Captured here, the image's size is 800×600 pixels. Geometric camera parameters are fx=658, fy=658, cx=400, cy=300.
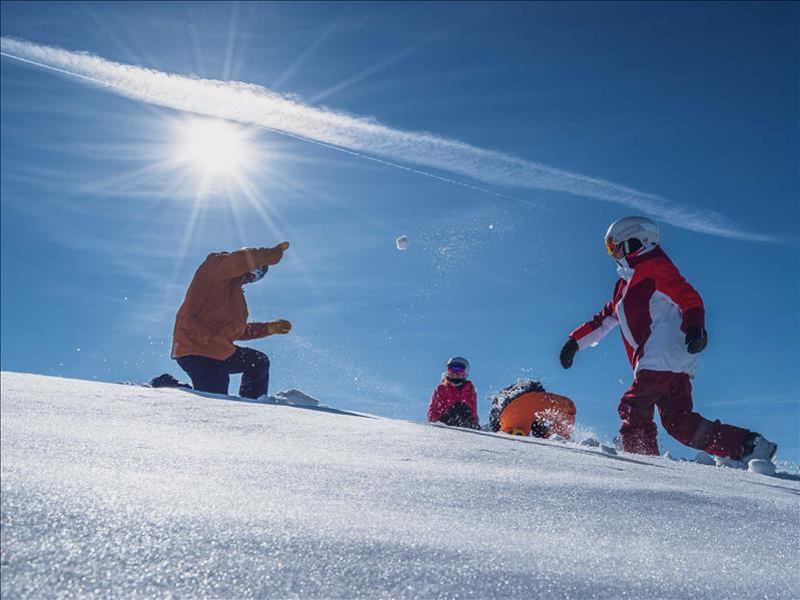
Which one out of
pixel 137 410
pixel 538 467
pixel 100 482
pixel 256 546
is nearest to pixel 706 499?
pixel 538 467

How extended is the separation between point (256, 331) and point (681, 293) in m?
4.44

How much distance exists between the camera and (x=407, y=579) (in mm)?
1116

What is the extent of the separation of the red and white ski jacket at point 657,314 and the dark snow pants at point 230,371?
11.8ft

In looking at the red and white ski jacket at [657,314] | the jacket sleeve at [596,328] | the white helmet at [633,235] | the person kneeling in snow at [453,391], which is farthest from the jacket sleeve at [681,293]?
the person kneeling in snow at [453,391]

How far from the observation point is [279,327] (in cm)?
754

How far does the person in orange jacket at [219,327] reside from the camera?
6434 mm

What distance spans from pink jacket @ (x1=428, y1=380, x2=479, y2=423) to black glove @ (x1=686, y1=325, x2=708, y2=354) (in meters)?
3.90

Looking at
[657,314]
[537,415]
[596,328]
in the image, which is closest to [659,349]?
[657,314]

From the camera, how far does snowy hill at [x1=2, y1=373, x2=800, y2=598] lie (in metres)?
1.01

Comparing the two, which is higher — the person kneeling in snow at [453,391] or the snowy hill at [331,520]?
the person kneeling in snow at [453,391]

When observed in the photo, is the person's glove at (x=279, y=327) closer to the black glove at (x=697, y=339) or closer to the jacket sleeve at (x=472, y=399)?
the jacket sleeve at (x=472, y=399)

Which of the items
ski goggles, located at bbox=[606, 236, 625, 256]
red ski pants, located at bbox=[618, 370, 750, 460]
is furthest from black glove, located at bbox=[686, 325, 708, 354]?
ski goggles, located at bbox=[606, 236, 625, 256]

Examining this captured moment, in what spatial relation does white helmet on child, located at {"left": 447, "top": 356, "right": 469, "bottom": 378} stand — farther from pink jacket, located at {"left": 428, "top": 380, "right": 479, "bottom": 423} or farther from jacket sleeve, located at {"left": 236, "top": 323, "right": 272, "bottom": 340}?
jacket sleeve, located at {"left": 236, "top": 323, "right": 272, "bottom": 340}

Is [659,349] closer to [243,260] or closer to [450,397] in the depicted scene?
[450,397]
